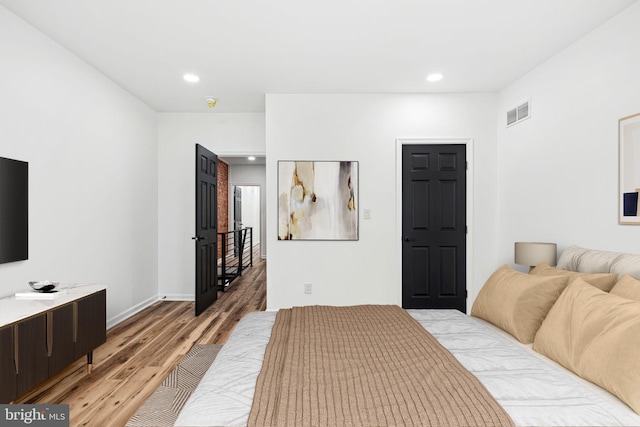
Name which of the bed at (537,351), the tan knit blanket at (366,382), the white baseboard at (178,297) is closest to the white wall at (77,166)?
the white baseboard at (178,297)

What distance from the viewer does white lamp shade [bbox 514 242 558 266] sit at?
8.93ft

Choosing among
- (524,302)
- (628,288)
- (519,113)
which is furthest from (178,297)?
(519,113)

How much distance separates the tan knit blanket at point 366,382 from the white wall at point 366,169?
195cm

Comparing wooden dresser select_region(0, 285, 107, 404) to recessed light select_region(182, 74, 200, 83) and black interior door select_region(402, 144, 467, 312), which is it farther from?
black interior door select_region(402, 144, 467, 312)

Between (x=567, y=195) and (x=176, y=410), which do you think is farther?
(x=567, y=195)

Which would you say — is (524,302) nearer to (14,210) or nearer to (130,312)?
(14,210)

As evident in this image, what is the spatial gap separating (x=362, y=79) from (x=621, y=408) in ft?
10.4

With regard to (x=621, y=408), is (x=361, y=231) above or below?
above

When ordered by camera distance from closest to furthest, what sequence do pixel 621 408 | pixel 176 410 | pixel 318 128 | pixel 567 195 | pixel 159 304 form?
pixel 621 408 → pixel 176 410 → pixel 567 195 → pixel 318 128 → pixel 159 304

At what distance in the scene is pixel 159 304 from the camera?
4.34 metres

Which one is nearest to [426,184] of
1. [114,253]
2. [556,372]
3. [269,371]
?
[556,372]

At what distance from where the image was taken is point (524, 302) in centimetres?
182

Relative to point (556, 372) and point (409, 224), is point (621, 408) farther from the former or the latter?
point (409, 224)

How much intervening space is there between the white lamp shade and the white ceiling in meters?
1.70
